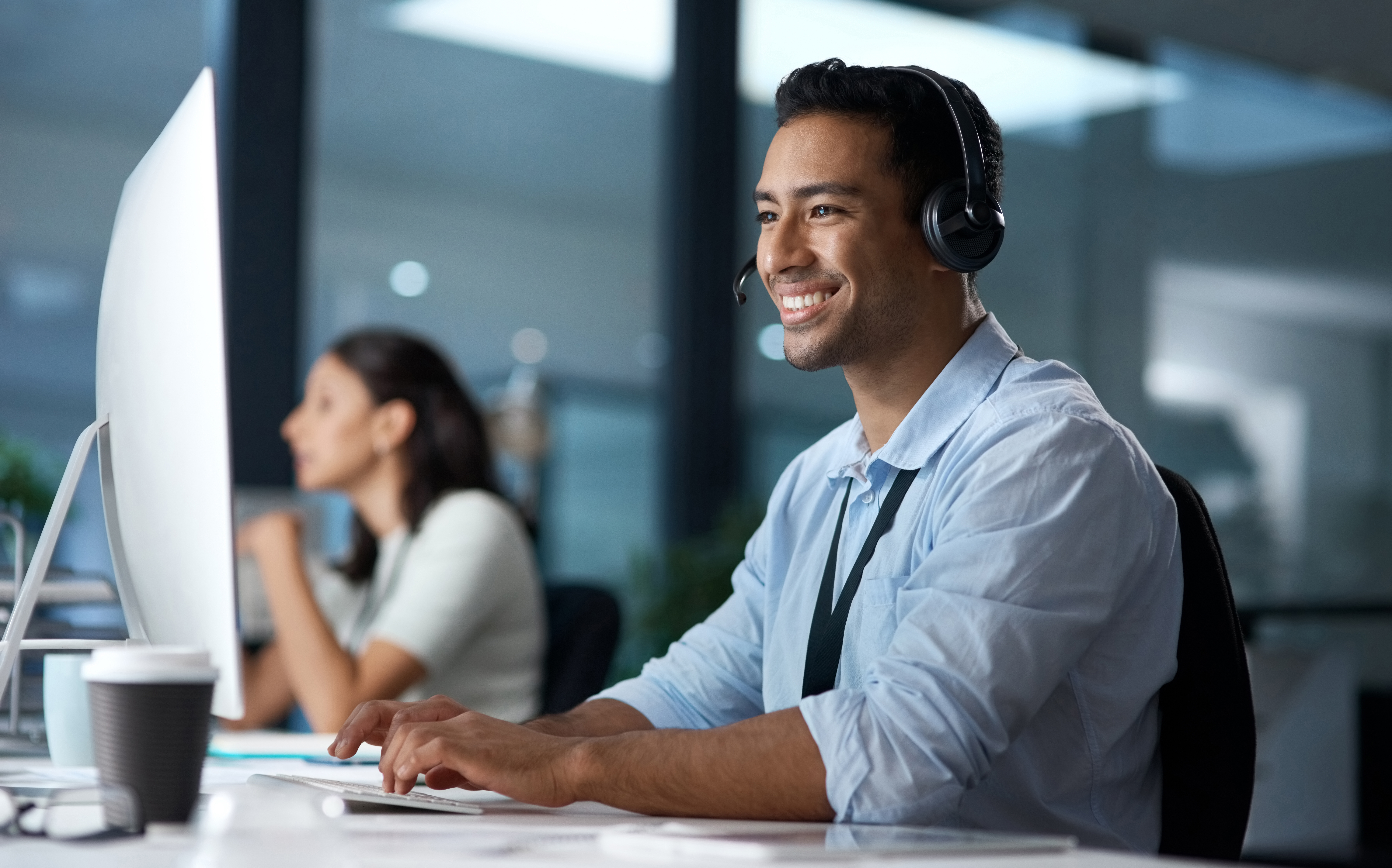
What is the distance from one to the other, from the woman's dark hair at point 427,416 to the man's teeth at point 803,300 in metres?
1.23

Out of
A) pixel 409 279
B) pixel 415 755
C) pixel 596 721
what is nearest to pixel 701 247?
pixel 409 279

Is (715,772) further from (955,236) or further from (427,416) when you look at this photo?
(427,416)

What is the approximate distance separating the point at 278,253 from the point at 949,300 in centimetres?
242

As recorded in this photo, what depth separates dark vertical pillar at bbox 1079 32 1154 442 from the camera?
477 cm

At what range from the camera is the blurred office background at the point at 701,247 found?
346 centimetres

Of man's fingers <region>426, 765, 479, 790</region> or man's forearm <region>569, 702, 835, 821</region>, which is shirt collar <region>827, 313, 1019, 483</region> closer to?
man's forearm <region>569, 702, 835, 821</region>

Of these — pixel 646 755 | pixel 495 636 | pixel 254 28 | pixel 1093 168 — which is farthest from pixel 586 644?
pixel 1093 168

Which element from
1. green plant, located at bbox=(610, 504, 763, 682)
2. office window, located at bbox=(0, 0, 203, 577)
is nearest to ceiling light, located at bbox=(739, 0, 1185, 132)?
green plant, located at bbox=(610, 504, 763, 682)

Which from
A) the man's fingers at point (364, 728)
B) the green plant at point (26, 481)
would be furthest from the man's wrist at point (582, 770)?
the green plant at point (26, 481)

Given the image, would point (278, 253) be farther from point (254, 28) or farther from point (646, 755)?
point (646, 755)

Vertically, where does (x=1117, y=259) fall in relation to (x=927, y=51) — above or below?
below

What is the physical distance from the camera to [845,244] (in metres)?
1.49

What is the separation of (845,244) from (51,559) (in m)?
0.81

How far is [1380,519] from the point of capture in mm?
4906
